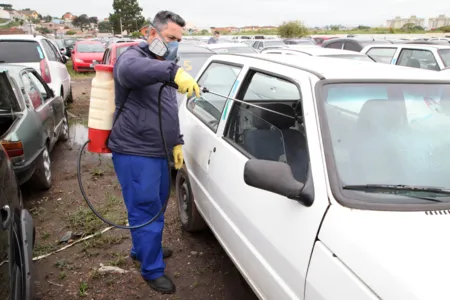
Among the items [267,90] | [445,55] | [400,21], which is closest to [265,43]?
[445,55]

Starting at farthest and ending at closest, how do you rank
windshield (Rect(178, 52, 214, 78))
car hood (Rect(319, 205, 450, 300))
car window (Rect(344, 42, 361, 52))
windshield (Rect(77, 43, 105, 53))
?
windshield (Rect(77, 43, 105, 53)) → car window (Rect(344, 42, 361, 52)) → windshield (Rect(178, 52, 214, 78)) → car hood (Rect(319, 205, 450, 300))

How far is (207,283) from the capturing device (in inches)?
117

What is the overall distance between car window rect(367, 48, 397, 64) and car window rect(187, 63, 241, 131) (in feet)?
19.7

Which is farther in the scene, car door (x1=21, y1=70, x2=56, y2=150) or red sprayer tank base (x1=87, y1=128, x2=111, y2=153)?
car door (x1=21, y1=70, x2=56, y2=150)

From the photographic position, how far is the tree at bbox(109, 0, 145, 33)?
55.9 metres

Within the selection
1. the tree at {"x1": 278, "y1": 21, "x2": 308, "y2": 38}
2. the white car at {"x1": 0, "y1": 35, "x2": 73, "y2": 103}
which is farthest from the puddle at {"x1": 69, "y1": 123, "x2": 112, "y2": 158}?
the tree at {"x1": 278, "y1": 21, "x2": 308, "y2": 38}

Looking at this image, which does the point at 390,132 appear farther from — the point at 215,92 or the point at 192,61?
the point at 192,61

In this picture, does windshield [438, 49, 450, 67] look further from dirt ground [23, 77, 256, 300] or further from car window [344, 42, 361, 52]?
dirt ground [23, 77, 256, 300]

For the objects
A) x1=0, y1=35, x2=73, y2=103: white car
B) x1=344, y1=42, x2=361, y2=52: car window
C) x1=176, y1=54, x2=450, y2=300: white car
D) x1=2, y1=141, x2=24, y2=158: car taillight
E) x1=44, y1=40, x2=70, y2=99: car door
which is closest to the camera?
x1=176, y1=54, x2=450, y2=300: white car

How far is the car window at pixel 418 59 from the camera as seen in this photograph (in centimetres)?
774

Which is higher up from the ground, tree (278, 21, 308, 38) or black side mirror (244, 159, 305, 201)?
tree (278, 21, 308, 38)

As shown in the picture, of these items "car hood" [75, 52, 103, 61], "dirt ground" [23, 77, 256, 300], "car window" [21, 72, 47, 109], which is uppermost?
"car window" [21, 72, 47, 109]

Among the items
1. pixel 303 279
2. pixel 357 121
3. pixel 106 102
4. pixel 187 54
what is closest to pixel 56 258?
pixel 106 102

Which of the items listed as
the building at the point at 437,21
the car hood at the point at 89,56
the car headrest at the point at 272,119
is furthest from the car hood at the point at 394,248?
the building at the point at 437,21
